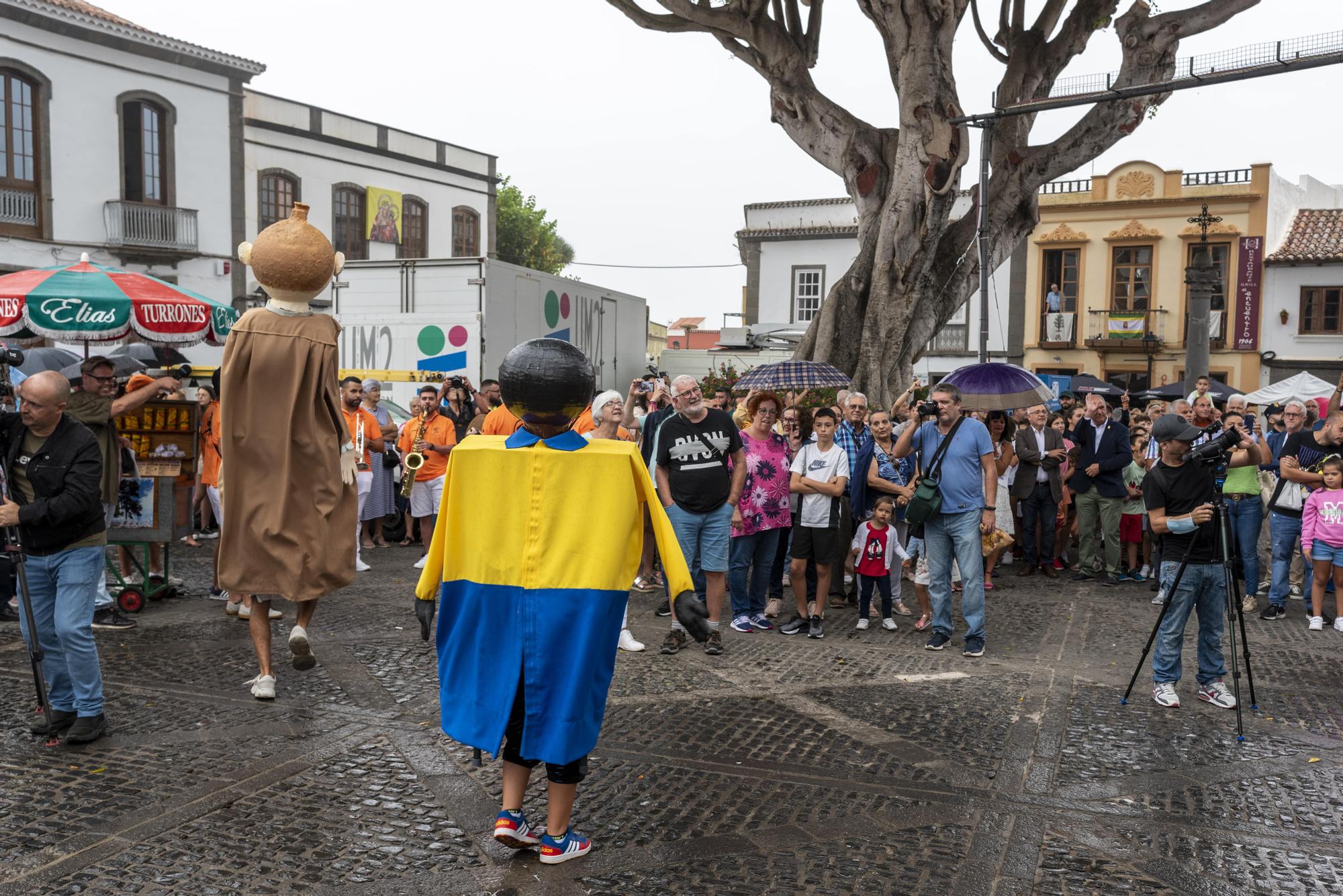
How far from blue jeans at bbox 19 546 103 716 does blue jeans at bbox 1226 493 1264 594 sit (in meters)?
8.27

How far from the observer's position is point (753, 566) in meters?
8.30

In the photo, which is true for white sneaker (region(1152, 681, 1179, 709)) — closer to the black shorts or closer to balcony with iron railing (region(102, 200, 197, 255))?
the black shorts

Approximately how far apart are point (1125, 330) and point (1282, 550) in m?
26.5

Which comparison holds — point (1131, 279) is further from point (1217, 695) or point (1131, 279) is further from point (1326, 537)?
point (1217, 695)

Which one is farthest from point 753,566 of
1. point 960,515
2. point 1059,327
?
point 1059,327

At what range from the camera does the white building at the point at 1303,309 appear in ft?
106

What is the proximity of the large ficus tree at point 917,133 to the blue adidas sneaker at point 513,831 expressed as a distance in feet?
38.8

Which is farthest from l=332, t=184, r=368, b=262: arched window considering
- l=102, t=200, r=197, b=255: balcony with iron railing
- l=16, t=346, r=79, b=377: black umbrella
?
l=16, t=346, r=79, b=377: black umbrella

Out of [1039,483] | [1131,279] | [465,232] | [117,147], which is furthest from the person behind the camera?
[465,232]

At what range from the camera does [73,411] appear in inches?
284

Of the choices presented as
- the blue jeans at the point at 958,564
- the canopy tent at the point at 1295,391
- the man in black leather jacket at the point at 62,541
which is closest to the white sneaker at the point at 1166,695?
the blue jeans at the point at 958,564

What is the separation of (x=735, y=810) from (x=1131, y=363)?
33.2 m

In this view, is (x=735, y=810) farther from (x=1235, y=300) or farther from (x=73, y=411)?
(x=1235, y=300)

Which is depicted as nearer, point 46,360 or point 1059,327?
point 46,360
